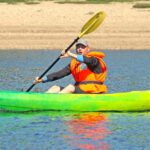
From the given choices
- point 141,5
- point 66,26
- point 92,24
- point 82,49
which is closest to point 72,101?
point 82,49

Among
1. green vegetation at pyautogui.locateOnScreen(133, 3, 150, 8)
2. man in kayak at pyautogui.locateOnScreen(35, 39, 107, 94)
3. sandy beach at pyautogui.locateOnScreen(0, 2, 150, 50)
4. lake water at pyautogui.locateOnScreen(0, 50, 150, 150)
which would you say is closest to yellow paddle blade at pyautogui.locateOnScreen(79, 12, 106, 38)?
man in kayak at pyautogui.locateOnScreen(35, 39, 107, 94)

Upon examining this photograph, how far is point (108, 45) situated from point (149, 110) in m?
14.3

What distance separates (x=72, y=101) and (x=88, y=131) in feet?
5.04

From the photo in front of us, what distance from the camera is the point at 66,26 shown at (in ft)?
115

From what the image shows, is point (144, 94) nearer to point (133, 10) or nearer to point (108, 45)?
point (108, 45)

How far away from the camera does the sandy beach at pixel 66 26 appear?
105 ft

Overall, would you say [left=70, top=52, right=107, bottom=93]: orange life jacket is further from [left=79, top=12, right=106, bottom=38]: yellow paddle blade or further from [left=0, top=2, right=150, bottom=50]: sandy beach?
[left=0, top=2, right=150, bottom=50]: sandy beach

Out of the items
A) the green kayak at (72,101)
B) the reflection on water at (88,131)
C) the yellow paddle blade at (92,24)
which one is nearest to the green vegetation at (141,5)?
the yellow paddle blade at (92,24)

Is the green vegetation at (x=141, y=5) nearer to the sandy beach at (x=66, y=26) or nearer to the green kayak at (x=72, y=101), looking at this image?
the sandy beach at (x=66, y=26)

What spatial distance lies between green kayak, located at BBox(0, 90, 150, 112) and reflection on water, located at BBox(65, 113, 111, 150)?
189mm

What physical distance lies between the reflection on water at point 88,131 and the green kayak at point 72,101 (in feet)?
0.62

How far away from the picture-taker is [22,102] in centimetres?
1728

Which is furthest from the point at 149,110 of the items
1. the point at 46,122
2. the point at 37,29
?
the point at 37,29

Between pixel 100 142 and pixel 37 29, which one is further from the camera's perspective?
pixel 37 29
